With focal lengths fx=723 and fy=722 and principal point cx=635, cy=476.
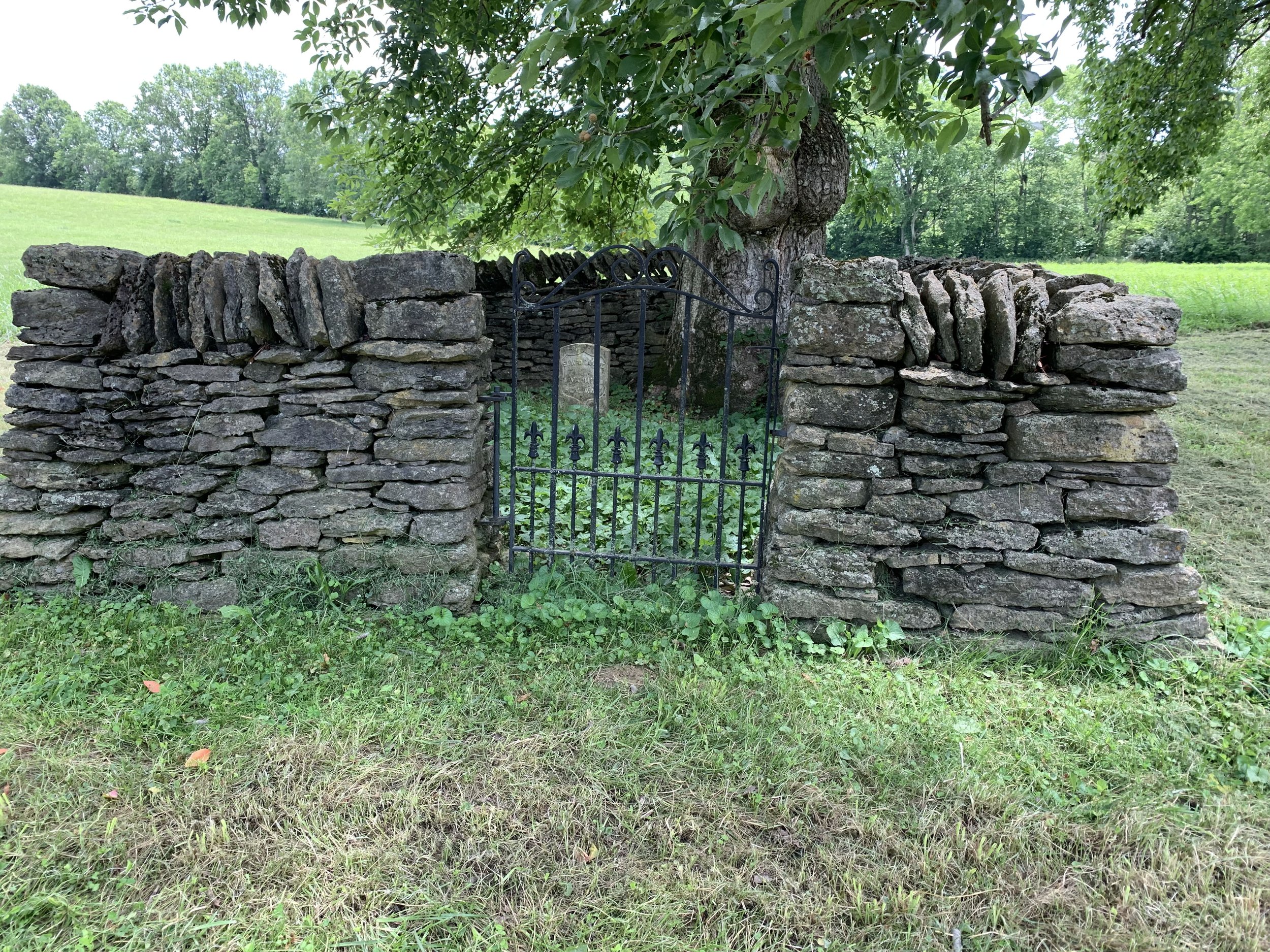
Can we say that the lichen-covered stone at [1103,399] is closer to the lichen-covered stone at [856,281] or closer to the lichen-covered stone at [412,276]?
the lichen-covered stone at [856,281]

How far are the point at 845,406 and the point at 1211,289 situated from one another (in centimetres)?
1968

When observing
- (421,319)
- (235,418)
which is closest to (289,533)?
(235,418)

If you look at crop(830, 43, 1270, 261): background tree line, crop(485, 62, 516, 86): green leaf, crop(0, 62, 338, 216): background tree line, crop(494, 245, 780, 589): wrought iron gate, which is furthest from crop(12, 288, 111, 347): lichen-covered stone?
crop(0, 62, 338, 216): background tree line

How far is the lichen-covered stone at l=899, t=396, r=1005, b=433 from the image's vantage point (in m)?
3.35

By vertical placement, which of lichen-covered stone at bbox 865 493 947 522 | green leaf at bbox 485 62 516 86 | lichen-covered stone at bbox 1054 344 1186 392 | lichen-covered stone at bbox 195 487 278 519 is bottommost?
lichen-covered stone at bbox 195 487 278 519

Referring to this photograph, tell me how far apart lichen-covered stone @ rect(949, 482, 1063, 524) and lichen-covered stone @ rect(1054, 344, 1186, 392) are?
22.1 inches

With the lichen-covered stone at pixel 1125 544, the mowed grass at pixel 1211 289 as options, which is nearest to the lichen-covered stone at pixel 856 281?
the lichen-covered stone at pixel 1125 544

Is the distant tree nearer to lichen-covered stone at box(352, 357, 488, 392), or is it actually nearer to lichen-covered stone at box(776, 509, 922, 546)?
lichen-covered stone at box(352, 357, 488, 392)

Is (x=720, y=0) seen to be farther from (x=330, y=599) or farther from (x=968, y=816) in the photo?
(x=330, y=599)

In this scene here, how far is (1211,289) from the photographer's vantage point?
17.6 metres

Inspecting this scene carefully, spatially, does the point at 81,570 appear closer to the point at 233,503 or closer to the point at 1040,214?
the point at 233,503

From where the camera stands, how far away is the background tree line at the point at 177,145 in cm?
5238

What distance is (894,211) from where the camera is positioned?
10.8 meters

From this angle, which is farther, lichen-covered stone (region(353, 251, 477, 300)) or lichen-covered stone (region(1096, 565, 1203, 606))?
lichen-covered stone (region(353, 251, 477, 300))
